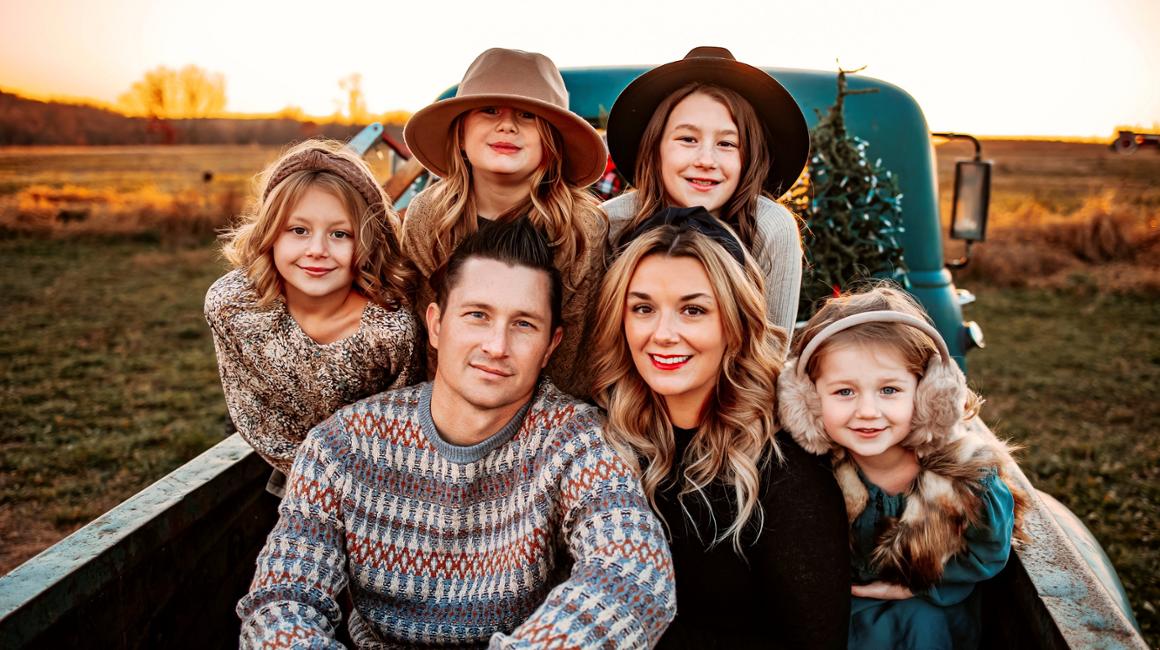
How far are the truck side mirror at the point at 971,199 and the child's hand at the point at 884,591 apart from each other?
7.76ft

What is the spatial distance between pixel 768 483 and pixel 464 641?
0.80 metres

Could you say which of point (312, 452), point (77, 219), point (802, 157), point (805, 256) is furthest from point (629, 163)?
point (77, 219)

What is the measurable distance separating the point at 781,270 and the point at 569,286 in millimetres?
715

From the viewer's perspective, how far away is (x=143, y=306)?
1002 centimetres

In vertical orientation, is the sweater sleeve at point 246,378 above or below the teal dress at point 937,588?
above

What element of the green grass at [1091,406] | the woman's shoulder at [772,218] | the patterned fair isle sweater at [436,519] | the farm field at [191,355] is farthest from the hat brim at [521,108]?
the farm field at [191,355]

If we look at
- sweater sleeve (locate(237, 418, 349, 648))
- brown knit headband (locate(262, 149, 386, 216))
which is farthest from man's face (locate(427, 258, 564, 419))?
brown knit headband (locate(262, 149, 386, 216))

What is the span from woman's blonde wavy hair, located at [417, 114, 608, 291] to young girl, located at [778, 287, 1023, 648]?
86 centimetres

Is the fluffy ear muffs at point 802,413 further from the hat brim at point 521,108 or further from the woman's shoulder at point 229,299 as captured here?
the woman's shoulder at point 229,299

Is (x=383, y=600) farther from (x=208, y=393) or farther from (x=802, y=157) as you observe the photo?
(x=208, y=393)

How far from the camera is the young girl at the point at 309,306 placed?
2.43 m

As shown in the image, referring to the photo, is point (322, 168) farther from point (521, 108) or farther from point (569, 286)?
point (569, 286)

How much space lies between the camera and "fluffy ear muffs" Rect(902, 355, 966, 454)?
1.95 m

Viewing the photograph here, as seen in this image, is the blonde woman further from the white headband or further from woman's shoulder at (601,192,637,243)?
woman's shoulder at (601,192,637,243)
